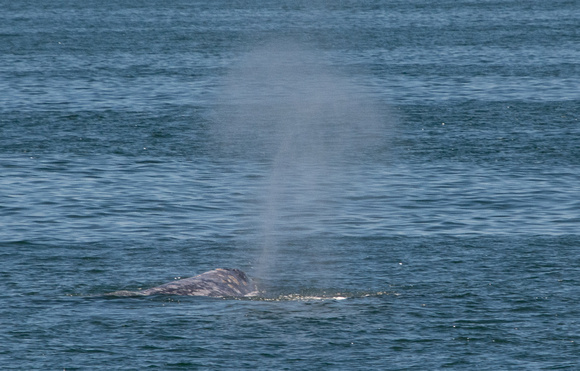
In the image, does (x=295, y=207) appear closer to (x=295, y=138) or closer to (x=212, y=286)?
(x=212, y=286)

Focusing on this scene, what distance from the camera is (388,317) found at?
20.1 m

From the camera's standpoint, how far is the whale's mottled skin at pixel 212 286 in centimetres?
2150

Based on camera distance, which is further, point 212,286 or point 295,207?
point 295,207

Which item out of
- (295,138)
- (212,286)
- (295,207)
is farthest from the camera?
(295,138)

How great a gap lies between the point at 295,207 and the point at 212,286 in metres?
8.85

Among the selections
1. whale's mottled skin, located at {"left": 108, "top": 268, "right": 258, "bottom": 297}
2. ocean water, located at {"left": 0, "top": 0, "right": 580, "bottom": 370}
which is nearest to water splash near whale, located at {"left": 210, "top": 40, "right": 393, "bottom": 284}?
ocean water, located at {"left": 0, "top": 0, "right": 580, "bottom": 370}

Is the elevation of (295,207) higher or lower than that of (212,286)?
lower

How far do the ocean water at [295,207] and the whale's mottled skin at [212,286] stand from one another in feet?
1.21

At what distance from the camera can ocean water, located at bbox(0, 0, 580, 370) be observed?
62.3 feet

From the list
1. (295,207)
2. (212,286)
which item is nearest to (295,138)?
(295,207)

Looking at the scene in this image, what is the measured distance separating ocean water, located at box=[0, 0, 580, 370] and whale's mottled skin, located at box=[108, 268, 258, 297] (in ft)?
1.21

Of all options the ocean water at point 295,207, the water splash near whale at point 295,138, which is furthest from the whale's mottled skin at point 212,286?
the water splash near whale at point 295,138

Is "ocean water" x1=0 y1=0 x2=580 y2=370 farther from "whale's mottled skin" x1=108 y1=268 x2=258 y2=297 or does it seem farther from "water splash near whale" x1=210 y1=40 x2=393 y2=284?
"whale's mottled skin" x1=108 y1=268 x2=258 y2=297

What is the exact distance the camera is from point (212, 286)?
21.9 meters
